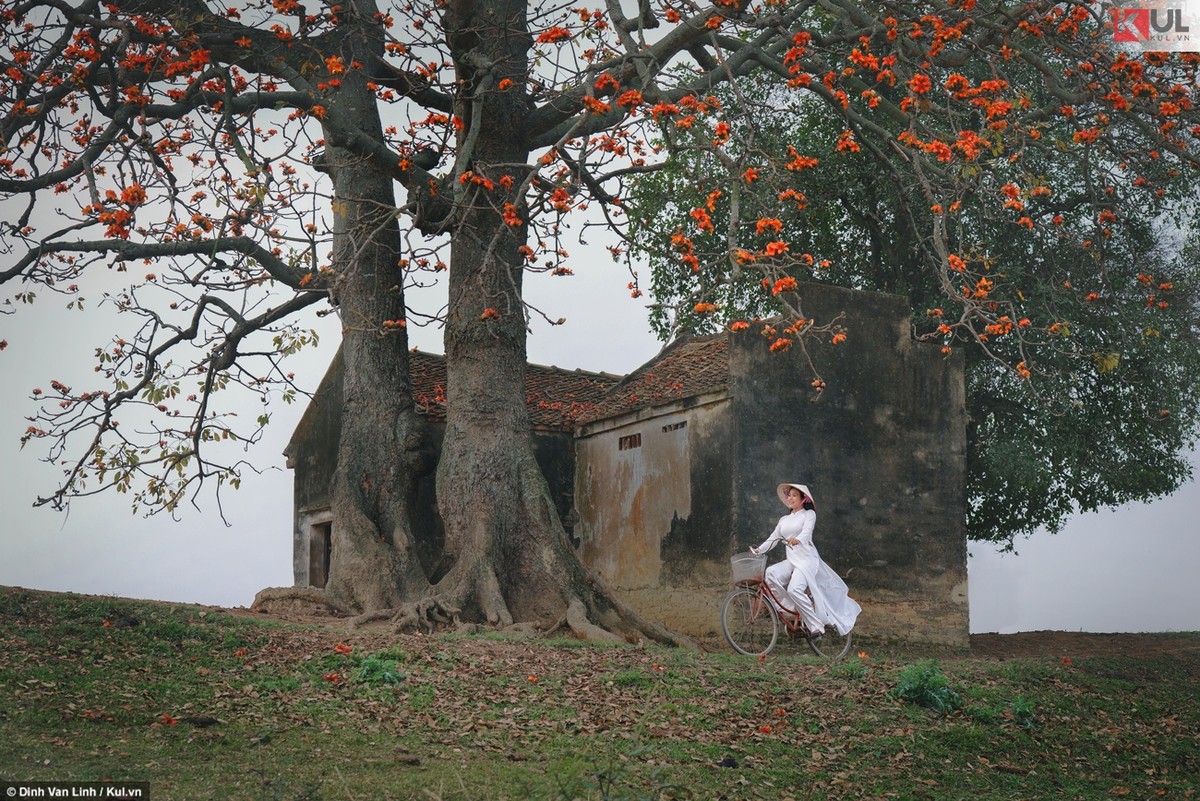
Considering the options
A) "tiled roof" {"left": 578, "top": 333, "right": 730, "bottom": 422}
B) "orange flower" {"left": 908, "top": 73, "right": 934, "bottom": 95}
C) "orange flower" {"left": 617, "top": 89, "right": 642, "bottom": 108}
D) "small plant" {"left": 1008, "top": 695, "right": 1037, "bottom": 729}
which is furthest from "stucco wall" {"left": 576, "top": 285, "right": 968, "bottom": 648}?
"orange flower" {"left": 617, "top": 89, "right": 642, "bottom": 108}

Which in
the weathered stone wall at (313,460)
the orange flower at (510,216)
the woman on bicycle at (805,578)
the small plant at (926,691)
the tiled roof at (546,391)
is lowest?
the small plant at (926,691)

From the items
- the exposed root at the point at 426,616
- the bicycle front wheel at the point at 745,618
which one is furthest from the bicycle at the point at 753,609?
the exposed root at the point at 426,616

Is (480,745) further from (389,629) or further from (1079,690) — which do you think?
(1079,690)

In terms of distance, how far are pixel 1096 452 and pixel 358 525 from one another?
44.1 feet

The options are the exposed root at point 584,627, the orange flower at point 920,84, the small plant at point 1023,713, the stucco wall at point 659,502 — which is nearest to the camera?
the small plant at point 1023,713

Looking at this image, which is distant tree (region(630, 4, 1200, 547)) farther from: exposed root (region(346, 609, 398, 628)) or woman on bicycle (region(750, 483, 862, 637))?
exposed root (region(346, 609, 398, 628))

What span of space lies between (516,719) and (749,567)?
4.66 meters

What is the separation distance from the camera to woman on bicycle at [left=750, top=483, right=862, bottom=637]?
13.1 meters

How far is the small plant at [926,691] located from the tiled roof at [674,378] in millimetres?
6202

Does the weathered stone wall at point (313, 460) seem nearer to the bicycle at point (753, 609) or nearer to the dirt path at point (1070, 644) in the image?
the dirt path at point (1070, 644)

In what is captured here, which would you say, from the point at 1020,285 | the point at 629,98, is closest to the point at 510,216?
the point at 629,98

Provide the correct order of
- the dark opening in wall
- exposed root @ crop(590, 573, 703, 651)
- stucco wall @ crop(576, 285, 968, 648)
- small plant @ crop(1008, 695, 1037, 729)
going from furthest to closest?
the dark opening in wall < stucco wall @ crop(576, 285, 968, 648) < exposed root @ crop(590, 573, 703, 651) < small plant @ crop(1008, 695, 1037, 729)

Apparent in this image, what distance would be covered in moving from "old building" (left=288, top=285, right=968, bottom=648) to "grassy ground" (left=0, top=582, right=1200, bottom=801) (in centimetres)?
414

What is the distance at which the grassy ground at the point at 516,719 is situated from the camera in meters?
7.75
